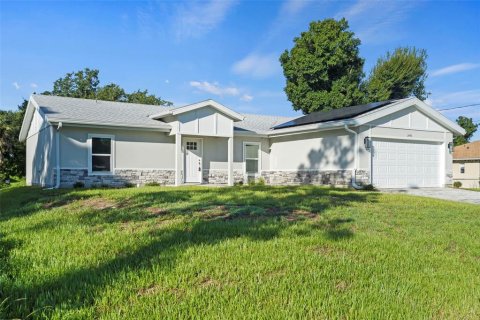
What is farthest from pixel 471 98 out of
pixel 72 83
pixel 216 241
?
pixel 72 83

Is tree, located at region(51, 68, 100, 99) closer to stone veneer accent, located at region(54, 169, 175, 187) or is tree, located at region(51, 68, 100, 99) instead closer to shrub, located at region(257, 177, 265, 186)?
stone veneer accent, located at region(54, 169, 175, 187)

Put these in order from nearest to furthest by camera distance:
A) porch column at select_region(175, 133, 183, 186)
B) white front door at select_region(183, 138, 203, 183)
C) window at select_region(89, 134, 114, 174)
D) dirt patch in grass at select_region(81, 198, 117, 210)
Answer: dirt patch in grass at select_region(81, 198, 117, 210)
window at select_region(89, 134, 114, 174)
porch column at select_region(175, 133, 183, 186)
white front door at select_region(183, 138, 203, 183)

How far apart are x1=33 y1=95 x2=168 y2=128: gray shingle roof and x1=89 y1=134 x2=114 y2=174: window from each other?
80cm

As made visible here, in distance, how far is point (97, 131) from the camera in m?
15.0

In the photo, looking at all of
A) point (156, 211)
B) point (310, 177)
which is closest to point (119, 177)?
point (310, 177)

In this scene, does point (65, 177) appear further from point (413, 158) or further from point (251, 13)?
point (413, 158)

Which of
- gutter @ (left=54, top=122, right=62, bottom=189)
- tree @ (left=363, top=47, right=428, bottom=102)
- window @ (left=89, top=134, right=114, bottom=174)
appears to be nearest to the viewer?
gutter @ (left=54, top=122, right=62, bottom=189)

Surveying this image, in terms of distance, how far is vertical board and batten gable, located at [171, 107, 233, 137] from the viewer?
52.1 ft

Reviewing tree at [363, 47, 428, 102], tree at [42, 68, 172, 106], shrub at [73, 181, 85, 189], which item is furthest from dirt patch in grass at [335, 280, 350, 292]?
tree at [42, 68, 172, 106]

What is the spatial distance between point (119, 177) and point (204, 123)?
13.7 ft

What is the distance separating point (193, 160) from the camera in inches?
681

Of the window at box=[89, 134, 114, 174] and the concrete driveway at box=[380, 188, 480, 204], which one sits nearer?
the concrete driveway at box=[380, 188, 480, 204]

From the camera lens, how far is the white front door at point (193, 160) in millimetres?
17156

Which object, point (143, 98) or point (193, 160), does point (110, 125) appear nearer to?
point (193, 160)
